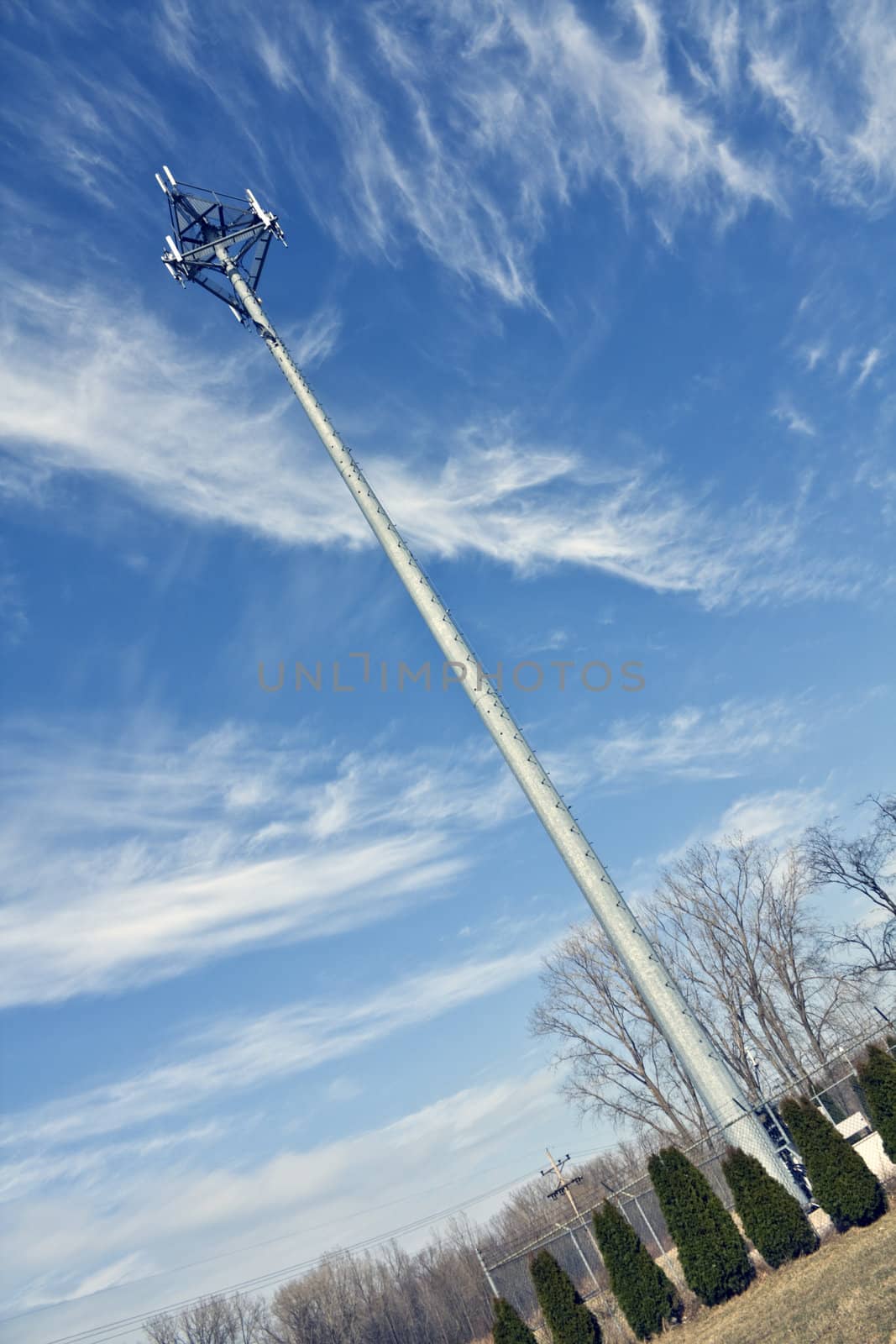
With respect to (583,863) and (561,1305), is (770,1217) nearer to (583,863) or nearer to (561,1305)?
(561,1305)

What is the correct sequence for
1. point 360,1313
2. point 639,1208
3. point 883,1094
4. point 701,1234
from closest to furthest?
point 701,1234, point 883,1094, point 639,1208, point 360,1313

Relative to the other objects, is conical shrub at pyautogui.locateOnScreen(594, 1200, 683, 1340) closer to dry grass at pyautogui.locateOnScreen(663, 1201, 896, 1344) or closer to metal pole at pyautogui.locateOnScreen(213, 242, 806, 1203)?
dry grass at pyautogui.locateOnScreen(663, 1201, 896, 1344)

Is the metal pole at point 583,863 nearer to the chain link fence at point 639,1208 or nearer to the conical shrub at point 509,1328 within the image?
the chain link fence at point 639,1208

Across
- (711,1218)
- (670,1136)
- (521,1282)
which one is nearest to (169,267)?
(711,1218)

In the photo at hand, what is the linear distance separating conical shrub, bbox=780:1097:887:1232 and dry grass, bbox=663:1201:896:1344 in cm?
28

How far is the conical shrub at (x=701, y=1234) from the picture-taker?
16.9 meters

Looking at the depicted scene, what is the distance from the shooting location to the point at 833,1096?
2697 centimetres

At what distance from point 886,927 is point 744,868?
770 cm

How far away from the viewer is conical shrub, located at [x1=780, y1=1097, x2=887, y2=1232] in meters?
16.5

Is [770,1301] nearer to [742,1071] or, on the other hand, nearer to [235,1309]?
[742,1071]

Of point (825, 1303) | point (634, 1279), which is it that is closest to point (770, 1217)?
point (634, 1279)

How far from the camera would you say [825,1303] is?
41.7 feet

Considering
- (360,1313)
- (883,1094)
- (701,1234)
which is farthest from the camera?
(360,1313)

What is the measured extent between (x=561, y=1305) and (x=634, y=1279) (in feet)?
6.46
